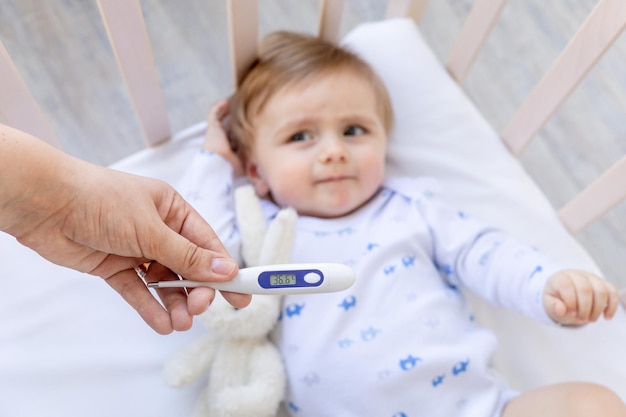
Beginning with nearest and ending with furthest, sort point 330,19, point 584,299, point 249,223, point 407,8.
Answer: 1. point 584,299
2. point 249,223
3. point 330,19
4. point 407,8

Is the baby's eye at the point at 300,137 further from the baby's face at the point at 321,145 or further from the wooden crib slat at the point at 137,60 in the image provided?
the wooden crib slat at the point at 137,60

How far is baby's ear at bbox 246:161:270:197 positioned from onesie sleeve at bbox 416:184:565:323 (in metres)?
0.24

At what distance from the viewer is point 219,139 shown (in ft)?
3.21

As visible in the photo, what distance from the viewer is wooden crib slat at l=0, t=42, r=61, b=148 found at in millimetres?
736

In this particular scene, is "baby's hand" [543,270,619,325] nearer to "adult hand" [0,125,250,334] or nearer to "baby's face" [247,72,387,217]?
"baby's face" [247,72,387,217]

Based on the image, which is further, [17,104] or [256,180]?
[256,180]

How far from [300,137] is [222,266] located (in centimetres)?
34

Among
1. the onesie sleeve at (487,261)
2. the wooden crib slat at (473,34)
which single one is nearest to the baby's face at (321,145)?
the onesie sleeve at (487,261)

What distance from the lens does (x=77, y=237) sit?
0.63 meters

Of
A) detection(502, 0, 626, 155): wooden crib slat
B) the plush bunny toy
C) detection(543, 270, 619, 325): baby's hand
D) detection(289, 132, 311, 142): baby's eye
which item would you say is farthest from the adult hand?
detection(502, 0, 626, 155): wooden crib slat

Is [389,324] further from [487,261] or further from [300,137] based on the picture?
[300,137]

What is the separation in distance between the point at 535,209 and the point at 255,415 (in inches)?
22.7

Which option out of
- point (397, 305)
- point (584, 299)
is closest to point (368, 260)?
point (397, 305)

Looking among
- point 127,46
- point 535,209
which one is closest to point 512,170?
point 535,209
